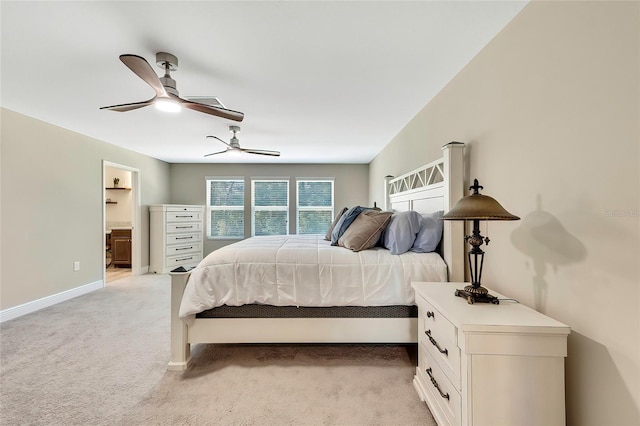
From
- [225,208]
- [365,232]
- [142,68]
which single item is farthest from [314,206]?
[142,68]

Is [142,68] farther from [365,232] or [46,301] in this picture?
[46,301]

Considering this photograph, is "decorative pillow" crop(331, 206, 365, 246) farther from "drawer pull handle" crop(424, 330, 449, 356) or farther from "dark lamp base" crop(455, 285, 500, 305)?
"dark lamp base" crop(455, 285, 500, 305)

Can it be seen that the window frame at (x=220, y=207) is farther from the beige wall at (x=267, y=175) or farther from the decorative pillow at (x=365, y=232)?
the decorative pillow at (x=365, y=232)

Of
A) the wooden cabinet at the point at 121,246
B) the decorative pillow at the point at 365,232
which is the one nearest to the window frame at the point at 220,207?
the wooden cabinet at the point at 121,246

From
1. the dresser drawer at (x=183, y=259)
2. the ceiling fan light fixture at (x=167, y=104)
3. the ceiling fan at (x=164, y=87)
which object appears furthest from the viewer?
the dresser drawer at (x=183, y=259)

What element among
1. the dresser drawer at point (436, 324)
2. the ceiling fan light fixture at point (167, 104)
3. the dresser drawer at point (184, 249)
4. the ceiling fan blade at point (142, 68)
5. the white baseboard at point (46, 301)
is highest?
the ceiling fan blade at point (142, 68)

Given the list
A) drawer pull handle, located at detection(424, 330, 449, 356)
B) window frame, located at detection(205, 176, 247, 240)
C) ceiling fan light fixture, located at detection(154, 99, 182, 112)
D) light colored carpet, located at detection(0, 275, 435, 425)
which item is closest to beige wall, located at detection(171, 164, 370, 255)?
window frame, located at detection(205, 176, 247, 240)

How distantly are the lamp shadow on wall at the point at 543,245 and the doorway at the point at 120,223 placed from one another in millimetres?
5113

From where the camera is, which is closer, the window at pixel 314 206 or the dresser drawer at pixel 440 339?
the dresser drawer at pixel 440 339

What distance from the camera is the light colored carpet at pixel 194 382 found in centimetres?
145

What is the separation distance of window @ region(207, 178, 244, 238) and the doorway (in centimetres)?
142

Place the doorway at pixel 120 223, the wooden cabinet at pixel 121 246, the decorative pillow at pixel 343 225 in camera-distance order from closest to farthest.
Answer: the decorative pillow at pixel 343 225, the doorway at pixel 120 223, the wooden cabinet at pixel 121 246

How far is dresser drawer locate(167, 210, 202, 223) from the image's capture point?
5094mm

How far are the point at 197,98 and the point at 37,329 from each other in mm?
2714
